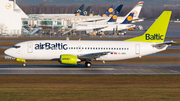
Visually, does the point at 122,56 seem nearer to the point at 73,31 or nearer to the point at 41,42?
the point at 41,42

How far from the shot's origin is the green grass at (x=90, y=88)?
84.6 ft

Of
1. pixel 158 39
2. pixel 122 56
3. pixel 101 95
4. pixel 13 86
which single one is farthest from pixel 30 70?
pixel 158 39

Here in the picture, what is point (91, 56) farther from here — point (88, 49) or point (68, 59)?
point (68, 59)

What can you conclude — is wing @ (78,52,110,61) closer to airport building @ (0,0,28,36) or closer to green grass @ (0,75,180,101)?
green grass @ (0,75,180,101)

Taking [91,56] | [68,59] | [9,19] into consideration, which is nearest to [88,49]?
[91,56]

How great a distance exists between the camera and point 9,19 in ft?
363

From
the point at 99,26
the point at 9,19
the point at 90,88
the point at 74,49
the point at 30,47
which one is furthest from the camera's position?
the point at 99,26

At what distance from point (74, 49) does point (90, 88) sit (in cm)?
1438

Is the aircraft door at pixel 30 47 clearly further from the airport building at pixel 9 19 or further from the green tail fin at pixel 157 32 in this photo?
the airport building at pixel 9 19

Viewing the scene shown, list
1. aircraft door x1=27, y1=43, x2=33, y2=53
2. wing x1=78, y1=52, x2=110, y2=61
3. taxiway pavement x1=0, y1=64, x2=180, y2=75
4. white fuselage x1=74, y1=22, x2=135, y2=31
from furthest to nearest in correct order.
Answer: white fuselage x1=74, y1=22, x2=135, y2=31, wing x1=78, y1=52, x2=110, y2=61, aircraft door x1=27, y1=43, x2=33, y2=53, taxiway pavement x1=0, y1=64, x2=180, y2=75

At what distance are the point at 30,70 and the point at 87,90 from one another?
1475cm

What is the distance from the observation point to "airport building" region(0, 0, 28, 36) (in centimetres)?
10956

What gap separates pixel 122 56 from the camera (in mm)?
44875

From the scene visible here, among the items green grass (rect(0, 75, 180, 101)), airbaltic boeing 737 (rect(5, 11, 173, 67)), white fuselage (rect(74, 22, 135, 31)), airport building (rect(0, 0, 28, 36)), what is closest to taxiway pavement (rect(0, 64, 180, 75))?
airbaltic boeing 737 (rect(5, 11, 173, 67))
